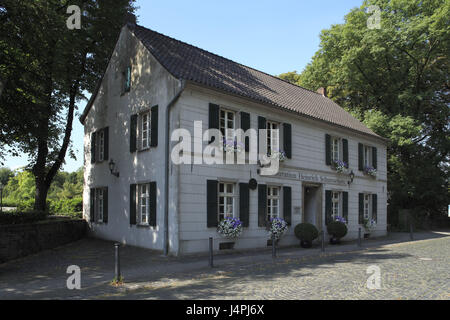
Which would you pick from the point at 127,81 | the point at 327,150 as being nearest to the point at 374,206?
the point at 327,150

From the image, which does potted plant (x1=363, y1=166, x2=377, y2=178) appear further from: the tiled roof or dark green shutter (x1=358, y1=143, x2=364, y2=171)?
the tiled roof

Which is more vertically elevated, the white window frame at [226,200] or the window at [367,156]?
the window at [367,156]

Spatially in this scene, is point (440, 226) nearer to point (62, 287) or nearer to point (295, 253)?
point (295, 253)

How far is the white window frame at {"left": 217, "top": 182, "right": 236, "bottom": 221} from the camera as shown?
1427 centimetres

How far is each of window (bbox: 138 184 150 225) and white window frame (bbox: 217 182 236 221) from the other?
2.71 metres

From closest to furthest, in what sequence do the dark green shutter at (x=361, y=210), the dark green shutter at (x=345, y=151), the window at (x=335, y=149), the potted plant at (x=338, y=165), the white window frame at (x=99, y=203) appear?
1. the white window frame at (x=99, y=203)
2. the potted plant at (x=338, y=165)
3. the window at (x=335, y=149)
4. the dark green shutter at (x=345, y=151)
5. the dark green shutter at (x=361, y=210)

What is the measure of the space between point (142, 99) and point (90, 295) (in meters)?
9.25

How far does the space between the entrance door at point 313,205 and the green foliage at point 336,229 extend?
2.30 feet

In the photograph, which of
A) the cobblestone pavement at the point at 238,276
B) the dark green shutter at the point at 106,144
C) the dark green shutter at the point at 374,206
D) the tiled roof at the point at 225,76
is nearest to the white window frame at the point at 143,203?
the cobblestone pavement at the point at 238,276


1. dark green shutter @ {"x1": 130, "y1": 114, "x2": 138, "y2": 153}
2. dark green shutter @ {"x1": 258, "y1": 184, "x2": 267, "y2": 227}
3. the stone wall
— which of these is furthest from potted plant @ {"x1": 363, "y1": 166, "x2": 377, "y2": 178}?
the stone wall

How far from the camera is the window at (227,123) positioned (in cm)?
1462

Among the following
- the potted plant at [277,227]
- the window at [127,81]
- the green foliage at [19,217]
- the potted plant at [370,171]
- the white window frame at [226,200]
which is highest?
the window at [127,81]

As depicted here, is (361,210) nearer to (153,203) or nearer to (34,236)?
(153,203)

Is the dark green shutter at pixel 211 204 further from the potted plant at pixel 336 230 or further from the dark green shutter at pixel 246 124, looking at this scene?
the potted plant at pixel 336 230
